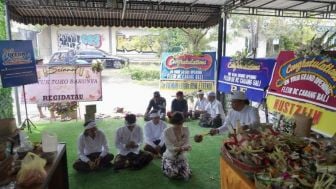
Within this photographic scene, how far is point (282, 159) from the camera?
7.06 feet

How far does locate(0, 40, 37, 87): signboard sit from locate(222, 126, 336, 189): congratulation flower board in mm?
4985

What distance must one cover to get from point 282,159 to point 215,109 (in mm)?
5162

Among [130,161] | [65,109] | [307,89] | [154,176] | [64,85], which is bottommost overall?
[154,176]

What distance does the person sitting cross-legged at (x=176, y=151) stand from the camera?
4.19 m

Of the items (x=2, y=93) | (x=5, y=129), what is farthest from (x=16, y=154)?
(x=2, y=93)

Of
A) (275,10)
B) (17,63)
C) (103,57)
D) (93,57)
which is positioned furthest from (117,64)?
(17,63)

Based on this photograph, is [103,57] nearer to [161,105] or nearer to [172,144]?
[161,105]

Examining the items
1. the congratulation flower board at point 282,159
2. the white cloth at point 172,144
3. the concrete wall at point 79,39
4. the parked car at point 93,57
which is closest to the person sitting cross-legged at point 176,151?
the white cloth at point 172,144

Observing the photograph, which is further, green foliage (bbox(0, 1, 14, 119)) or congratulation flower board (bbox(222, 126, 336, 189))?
green foliage (bbox(0, 1, 14, 119))

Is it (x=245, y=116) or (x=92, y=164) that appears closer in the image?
(x=245, y=116)

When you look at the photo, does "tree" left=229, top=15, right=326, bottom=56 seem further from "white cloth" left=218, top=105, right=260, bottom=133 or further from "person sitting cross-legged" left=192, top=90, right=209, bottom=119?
"white cloth" left=218, top=105, right=260, bottom=133

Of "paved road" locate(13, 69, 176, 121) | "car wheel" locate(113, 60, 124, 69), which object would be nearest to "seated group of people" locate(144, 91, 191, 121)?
"paved road" locate(13, 69, 176, 121)

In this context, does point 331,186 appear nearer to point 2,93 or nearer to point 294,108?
point 294,108

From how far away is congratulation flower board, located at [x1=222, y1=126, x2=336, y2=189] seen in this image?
1865 mm
